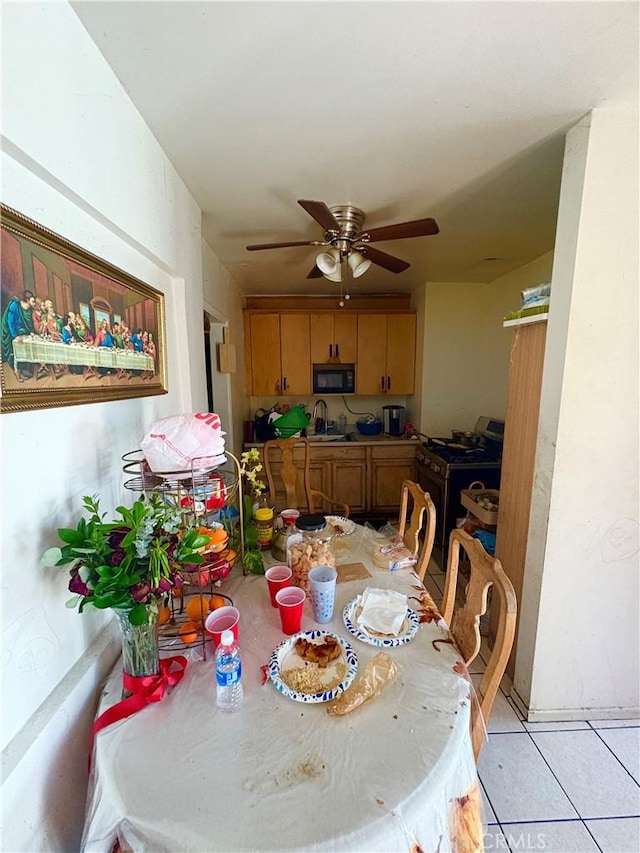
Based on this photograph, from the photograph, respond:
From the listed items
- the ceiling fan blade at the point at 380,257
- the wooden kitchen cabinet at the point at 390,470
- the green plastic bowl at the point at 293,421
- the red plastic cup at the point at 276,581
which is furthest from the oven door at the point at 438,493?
the red plastic cup at the point at 276,581

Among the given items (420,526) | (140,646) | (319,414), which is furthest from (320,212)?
(319,414)

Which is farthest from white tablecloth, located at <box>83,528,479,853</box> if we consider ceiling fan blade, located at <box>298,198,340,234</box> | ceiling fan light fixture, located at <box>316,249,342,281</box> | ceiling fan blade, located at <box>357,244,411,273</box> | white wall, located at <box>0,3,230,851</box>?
ceiling fan blade, located at <box>357,244,411,273</box>

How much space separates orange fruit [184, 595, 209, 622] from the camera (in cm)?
105

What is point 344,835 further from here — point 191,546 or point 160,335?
point 160,335

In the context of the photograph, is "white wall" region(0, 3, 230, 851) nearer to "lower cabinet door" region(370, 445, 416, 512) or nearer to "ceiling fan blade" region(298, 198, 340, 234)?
"ceiling fan blade" region(298, 198, 340, 234)

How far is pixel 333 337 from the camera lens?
12.1ft

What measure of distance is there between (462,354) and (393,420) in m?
0.97

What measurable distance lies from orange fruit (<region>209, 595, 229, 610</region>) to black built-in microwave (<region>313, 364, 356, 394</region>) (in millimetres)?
2841

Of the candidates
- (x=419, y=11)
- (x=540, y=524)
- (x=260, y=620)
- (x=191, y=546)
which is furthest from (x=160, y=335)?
(x=540, y=524)

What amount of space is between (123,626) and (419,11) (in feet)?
5.59

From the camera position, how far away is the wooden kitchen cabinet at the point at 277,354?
3654 mm

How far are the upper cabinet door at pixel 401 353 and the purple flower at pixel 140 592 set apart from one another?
3.30 m

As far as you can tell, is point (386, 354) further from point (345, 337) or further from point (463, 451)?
point (463, 451)

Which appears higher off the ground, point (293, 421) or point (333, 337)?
point (333, 337)
